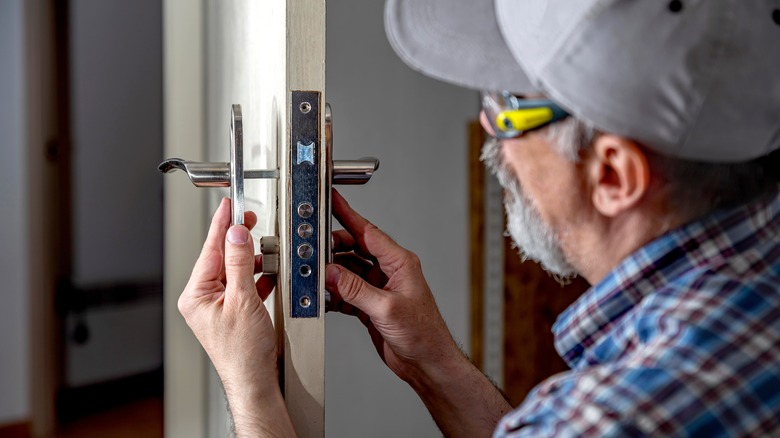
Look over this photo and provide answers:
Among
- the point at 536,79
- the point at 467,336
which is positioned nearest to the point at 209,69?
the point at 536,79

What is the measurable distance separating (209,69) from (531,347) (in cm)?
177

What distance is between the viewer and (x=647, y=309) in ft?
2.04

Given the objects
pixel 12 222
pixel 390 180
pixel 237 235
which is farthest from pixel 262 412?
pixel 390 180

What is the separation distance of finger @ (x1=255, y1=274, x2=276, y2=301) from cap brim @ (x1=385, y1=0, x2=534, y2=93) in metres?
0.26

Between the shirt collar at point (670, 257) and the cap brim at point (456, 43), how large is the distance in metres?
0.18

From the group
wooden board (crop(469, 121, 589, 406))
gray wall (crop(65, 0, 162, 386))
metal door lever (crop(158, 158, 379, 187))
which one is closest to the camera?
metal door lever (crop(158, 158, 379, 187))

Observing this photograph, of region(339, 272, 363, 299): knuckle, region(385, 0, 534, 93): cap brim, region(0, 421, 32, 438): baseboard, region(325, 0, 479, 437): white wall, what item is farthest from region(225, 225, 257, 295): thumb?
region(325, 0, 479, 437): white wall

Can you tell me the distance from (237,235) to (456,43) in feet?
0.88

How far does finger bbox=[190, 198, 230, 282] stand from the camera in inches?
32.4

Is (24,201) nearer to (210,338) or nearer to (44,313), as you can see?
(44,313)

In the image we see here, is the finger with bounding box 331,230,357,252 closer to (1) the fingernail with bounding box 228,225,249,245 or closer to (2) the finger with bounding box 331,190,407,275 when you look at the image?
(2) the finger with bounding box 331,190,407,275

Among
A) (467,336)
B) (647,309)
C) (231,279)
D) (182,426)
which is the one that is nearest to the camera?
(647,309)

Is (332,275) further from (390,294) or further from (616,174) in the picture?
(616,174)

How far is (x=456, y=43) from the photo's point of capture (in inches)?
29.5
